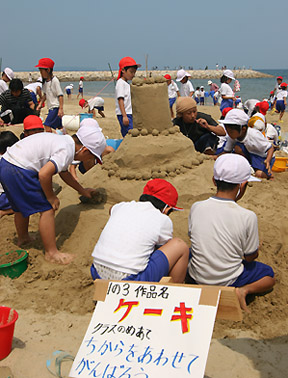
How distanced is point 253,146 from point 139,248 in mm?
2714

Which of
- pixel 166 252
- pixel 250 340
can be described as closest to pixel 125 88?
pixel 166 252

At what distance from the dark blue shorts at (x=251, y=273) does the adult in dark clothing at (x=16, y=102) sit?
4.76 m

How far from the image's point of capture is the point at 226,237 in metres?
2.37

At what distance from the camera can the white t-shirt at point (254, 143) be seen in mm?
4426

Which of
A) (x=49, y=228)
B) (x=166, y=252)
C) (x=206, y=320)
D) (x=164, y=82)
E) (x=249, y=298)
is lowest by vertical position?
(x=249, y=298)

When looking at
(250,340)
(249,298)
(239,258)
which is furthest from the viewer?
(249,298)

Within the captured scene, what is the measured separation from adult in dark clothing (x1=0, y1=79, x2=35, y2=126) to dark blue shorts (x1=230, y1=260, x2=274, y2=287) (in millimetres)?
4763

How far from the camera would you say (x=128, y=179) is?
12.7ft

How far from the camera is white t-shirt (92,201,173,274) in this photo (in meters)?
2.24

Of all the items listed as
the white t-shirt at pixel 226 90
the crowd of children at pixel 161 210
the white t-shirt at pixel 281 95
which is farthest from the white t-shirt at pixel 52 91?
the white t-shirt at pixel 281 95

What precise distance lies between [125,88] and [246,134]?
1768mm

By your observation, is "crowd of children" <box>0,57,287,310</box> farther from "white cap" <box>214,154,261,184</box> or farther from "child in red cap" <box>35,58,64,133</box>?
"child in red cap" <box>35,58,64,133</box>

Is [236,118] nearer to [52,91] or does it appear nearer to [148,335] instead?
[148,335]

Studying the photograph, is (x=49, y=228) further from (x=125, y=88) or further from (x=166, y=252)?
(x=125, y=88)
